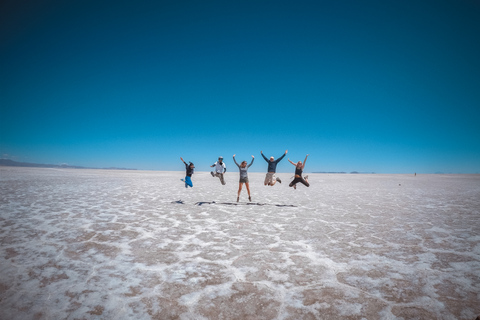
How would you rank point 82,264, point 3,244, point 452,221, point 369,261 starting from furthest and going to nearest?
point 452,221 < point 3,244 < point 369,261 < point 82,264

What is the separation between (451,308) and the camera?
2.84 meters

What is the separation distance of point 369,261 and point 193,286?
3217 mm

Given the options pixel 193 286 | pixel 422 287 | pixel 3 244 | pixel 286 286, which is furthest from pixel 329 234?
pixel 3 244

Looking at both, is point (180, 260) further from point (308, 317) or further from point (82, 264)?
point (308, 317)

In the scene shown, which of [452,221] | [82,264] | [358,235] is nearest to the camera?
[82,264]

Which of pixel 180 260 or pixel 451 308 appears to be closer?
pixel 451 308

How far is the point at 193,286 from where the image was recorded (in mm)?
3301

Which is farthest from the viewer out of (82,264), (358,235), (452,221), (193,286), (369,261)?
(452,221)

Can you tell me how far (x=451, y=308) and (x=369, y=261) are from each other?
4.59 ft

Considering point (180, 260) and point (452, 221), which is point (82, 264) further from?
point (452, 221)

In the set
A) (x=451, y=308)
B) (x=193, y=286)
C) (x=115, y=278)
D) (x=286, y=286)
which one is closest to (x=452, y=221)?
(x=451, y=308)

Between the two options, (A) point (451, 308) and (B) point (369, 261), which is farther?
(B) point (369, 261)

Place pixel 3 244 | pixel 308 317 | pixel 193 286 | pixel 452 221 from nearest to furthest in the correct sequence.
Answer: pixel 308 317
pixel 193 286
pixel 3 244
pixel 452 221

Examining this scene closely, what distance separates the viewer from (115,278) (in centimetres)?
349
